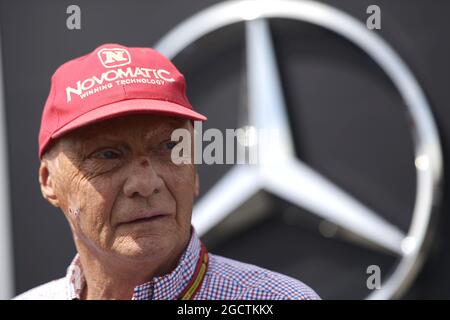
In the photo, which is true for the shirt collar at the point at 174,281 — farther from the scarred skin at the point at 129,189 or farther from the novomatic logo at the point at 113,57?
the novomatic logo at the point at 113,57

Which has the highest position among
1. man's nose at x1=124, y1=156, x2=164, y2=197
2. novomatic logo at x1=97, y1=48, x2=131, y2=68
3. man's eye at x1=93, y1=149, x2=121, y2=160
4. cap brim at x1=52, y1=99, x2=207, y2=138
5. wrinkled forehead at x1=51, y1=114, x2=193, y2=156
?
novomatic logo at x1=97, y1=48, x2=131, y2=68

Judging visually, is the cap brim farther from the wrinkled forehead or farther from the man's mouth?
the man's mouth

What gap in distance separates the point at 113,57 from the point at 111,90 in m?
0.07

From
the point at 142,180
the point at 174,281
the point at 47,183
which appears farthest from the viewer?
the point at 47,183

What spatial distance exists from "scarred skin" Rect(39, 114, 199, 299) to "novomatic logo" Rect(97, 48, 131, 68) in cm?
11

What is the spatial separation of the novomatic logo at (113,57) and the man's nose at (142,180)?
0.19 metres

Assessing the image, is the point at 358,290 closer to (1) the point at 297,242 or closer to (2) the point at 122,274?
(1) the point at 297,242

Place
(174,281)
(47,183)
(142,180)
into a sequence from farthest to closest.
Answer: (47,183) < (174,281) < (142,180)

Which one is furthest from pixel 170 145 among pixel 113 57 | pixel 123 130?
pixel 113 57

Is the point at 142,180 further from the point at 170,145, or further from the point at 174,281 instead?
the point at 174,281

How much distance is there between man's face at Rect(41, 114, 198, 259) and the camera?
118 cm

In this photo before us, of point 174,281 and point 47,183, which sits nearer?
point 174,281

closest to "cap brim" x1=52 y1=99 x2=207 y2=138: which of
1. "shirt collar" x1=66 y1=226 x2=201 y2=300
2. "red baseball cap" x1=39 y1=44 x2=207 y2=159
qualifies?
"red baseball cap" x1=39 y1=44 x2=207 y2=159

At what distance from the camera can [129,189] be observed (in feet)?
3.85
